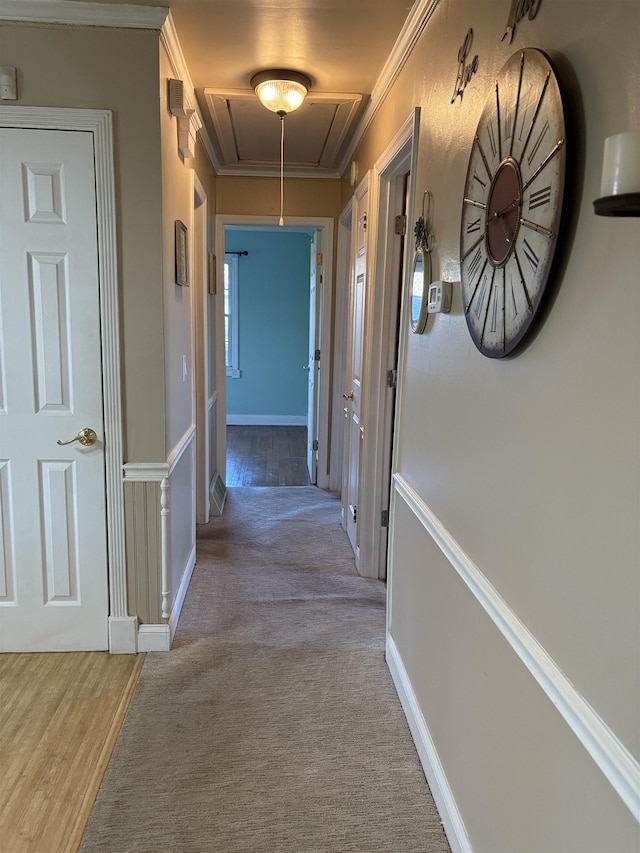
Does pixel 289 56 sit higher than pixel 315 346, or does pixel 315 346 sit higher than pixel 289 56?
pixel 289 56

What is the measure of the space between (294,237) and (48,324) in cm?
560

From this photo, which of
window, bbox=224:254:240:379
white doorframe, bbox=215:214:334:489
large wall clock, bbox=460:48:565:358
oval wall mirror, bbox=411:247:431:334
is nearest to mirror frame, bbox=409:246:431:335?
oval wall mirror, bbox=411:247:431:334

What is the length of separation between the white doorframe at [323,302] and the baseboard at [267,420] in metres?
2.91

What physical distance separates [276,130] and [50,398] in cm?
217

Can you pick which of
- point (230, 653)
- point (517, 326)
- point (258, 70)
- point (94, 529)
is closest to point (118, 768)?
point (230, 653)

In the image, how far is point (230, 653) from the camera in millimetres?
2465

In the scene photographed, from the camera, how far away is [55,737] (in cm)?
195

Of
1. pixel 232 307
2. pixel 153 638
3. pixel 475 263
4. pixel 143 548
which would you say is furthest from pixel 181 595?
pixel 232 307

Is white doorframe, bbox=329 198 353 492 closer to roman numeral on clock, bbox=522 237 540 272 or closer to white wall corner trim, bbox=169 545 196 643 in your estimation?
white wall corner trim, bbox=169 545 196 643

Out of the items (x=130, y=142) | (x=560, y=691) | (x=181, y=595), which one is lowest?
(x=181, y=595)

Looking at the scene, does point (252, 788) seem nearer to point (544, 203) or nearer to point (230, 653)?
point (230, 653)

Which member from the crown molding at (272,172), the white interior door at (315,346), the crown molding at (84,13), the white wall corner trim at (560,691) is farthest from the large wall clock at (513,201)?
the white interior door at (315,346)

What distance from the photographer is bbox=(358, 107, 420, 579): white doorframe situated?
2850mm

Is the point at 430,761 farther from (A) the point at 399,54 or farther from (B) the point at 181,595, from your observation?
(A) the point at 399,54
